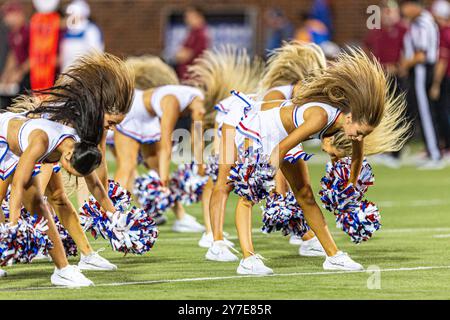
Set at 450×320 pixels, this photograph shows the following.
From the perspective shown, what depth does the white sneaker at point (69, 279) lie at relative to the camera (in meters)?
7.23

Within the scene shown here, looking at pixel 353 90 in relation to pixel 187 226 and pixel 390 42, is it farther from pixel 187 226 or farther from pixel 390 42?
pixel 390 42

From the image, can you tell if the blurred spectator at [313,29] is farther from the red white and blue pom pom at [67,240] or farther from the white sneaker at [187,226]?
the red white and blue pom pom at [67,240]

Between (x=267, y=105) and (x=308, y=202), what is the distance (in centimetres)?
74

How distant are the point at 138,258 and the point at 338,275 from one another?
5.66 ft

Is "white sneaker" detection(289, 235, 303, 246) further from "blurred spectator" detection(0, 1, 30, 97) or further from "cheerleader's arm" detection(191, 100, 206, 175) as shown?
"blurred spectator" detection(0, 1, 30, 97)

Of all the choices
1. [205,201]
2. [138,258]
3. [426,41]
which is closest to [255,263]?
[138,258]

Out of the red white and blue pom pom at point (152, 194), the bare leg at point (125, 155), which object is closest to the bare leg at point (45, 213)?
the red white and blue pom pom at point (152, 194)

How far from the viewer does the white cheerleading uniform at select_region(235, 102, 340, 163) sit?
770 centimetres

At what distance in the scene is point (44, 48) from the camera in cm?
1692

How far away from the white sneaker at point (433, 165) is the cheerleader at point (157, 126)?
691 cm

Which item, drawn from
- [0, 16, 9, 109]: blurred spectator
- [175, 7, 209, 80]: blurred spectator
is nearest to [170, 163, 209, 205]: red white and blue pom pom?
[175, 7, 209, 80]: blurred spectator

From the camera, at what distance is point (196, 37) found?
19203 mm

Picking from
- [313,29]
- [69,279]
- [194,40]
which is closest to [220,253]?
[69,279]
